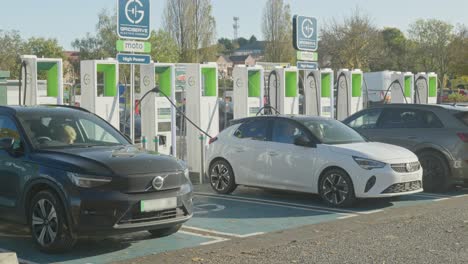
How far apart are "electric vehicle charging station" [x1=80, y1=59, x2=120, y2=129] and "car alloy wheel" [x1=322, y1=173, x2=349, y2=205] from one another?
16.7ft

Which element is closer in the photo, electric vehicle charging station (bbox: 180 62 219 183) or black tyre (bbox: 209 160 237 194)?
black tyre (bbox: 209 160 237 194)

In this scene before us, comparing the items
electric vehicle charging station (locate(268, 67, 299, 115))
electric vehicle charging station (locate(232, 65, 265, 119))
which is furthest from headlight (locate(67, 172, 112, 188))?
electric vehicle charging station (locate(268, 67, 299, 115))

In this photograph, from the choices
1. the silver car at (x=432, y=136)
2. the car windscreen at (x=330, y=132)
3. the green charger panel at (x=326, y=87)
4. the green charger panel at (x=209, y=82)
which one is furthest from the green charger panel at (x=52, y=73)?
the green charger panel at (x=326, y=87)

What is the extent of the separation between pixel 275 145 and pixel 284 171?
0.50m

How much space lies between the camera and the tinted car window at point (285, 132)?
11.0 meters

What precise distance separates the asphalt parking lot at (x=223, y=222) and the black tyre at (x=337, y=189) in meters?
0.16

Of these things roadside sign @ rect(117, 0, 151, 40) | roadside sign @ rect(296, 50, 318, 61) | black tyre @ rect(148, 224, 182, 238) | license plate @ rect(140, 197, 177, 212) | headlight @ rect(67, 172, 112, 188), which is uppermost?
roadside sign @ rect(117, 0, 151, 40)

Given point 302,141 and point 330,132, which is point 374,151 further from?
point 302,141

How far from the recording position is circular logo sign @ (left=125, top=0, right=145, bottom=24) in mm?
12305

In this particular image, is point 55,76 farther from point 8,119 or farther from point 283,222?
point 283,222

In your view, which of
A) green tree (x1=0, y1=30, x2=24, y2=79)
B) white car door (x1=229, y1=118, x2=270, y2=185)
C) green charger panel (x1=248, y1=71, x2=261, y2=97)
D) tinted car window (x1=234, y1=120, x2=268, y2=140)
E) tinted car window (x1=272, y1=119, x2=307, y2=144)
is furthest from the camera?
green tree (x1=0, y1=30, x2=24, y2=79)

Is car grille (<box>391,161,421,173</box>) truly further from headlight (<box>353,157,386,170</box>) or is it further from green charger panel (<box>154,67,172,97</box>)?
green charger panel (<box>154,67,172,97</box>)

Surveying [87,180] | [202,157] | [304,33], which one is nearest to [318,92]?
[304,33]

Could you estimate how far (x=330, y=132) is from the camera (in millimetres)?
11117
